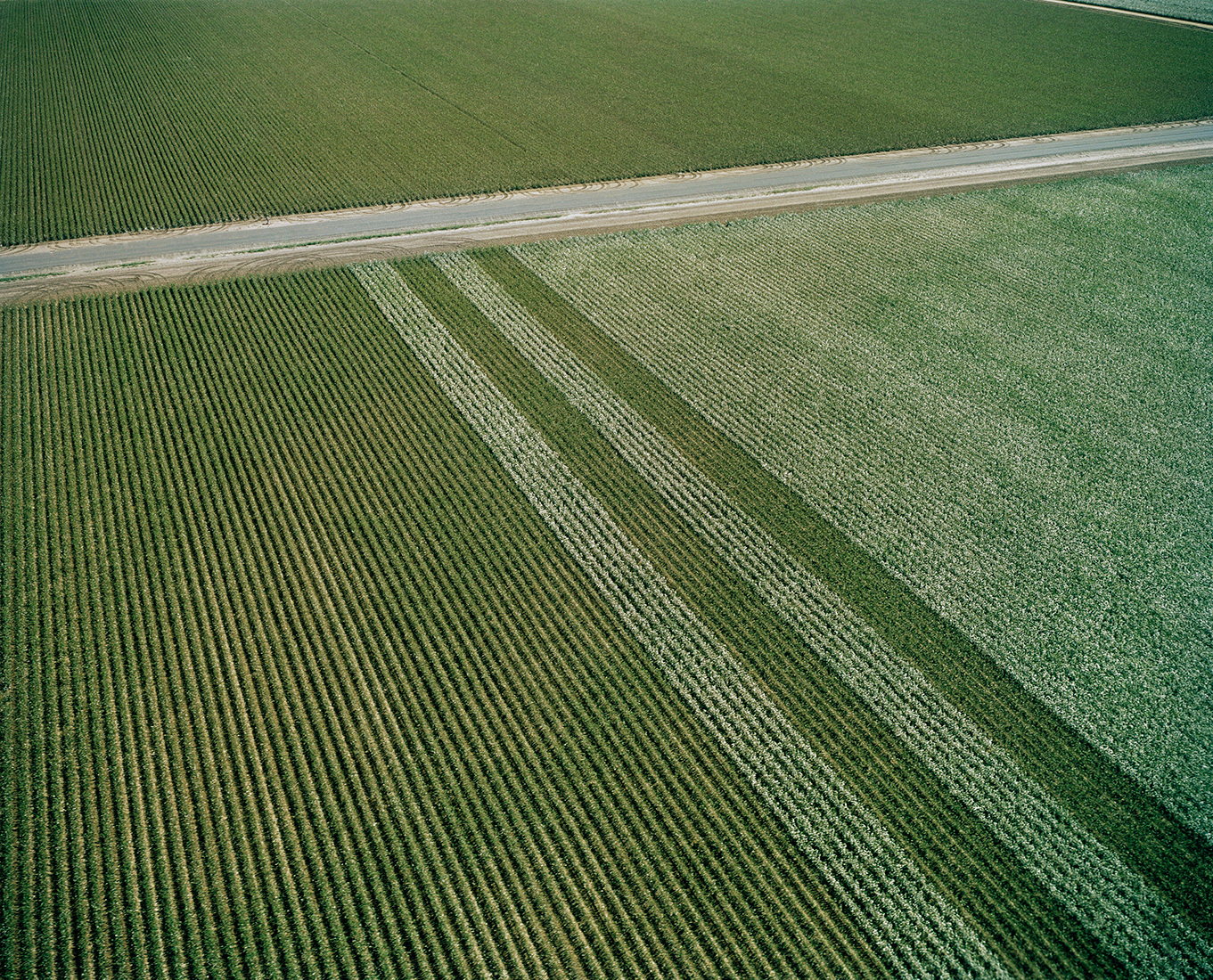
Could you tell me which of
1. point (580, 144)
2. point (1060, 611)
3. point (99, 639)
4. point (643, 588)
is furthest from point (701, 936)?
point (580, 144)

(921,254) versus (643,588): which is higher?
(921,254)

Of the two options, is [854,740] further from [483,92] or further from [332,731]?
[483,92]

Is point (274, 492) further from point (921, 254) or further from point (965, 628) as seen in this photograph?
point (921, 254)

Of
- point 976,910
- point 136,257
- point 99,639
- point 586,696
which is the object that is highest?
point 136,257

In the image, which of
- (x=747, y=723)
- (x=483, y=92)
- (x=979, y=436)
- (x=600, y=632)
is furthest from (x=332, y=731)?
(x=483, y=92)

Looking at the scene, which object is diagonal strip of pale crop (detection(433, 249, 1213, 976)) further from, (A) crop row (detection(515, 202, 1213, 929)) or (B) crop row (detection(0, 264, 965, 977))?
(B) crop row (detection(0, 264, 965, 977))

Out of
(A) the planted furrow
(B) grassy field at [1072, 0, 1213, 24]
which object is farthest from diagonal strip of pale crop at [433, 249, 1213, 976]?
(B) grassy field at [1072, 0, 1213, 24]
